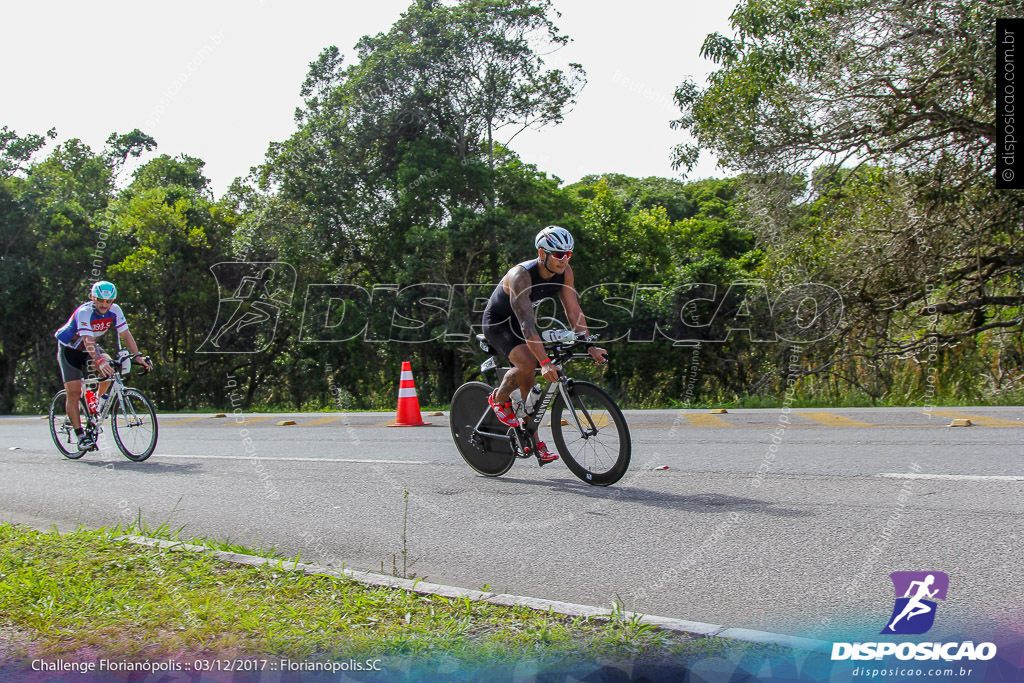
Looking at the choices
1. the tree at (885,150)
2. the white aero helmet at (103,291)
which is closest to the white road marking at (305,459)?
the white aero helmet at (103,291)

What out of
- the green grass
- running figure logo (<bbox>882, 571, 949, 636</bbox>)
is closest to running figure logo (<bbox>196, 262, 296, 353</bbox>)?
the green grass

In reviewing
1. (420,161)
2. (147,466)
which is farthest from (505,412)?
(420,161)

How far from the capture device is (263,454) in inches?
386

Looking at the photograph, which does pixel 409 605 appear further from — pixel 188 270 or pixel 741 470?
pixel 188 270

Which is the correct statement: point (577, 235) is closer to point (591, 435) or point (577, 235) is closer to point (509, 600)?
point (591, 435)

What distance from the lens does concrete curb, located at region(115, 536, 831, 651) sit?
3357 millimetres

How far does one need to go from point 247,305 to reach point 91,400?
67.3 ft

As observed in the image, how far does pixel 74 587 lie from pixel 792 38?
17554 mm

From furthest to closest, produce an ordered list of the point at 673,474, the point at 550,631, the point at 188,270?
the point at 188,270
the point at 673,474
the point at 550,631

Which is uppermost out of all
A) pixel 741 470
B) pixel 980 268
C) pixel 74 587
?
pixel 980 268

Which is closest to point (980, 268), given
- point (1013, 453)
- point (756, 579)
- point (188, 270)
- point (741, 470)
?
point (1013, 453)

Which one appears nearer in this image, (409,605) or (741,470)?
(409,605)

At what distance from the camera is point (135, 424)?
9.59m

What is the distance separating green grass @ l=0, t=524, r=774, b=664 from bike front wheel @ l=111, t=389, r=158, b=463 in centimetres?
485
